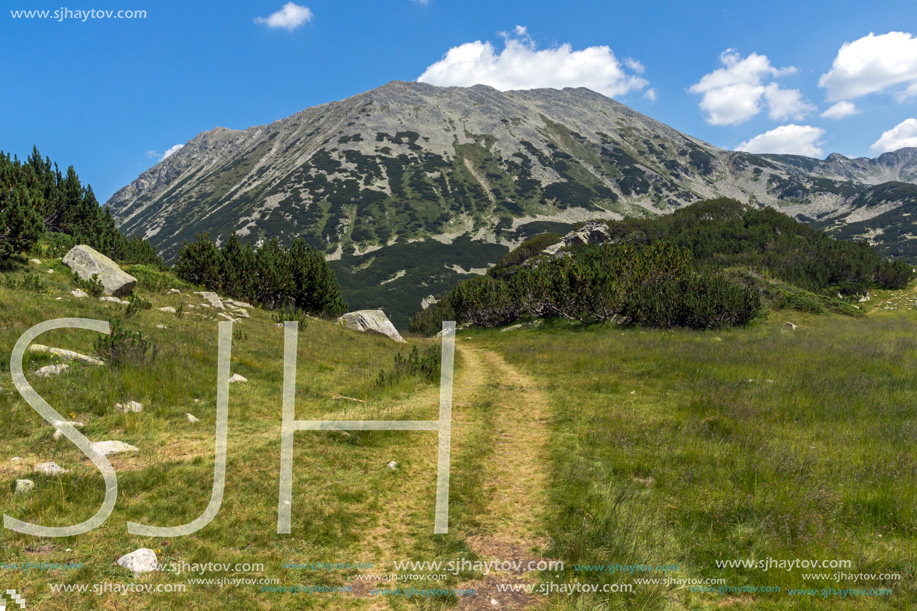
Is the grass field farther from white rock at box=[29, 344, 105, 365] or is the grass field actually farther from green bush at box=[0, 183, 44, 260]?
green bush at box=[0, 183, 44, 260]

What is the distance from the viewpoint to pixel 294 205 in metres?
152

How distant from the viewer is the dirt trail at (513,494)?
15.1 ft

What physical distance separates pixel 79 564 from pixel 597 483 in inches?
264

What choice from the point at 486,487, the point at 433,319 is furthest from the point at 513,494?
the point at 433,319

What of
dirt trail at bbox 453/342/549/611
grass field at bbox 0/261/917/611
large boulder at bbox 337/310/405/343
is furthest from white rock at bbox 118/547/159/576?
large boulder at bbox 337/310/405/343

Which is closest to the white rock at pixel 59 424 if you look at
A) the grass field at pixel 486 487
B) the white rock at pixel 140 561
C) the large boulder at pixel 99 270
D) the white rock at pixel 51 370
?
the grass field at pixel 486 487

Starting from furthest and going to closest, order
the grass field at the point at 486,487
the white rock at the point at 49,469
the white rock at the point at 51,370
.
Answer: the white rock at the point at 51,370
the white rock at the point at 49,469
the grass field at the point at 486,487

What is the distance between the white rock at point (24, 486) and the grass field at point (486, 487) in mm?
114

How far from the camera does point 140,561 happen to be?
4188mm

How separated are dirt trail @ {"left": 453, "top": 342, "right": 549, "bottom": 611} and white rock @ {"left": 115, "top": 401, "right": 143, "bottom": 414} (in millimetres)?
7067

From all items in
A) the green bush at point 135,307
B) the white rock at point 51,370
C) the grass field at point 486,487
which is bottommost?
the grass field at point 486,487

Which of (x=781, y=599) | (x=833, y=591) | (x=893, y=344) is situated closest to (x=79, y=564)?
(x=781, y=599)

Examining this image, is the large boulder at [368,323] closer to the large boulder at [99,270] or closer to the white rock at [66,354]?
the large boulder at [99,270]

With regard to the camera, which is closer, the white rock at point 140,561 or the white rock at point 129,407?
the white rock at point 140,561
